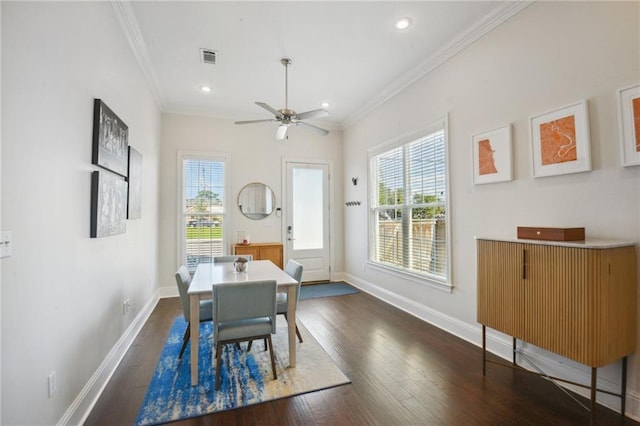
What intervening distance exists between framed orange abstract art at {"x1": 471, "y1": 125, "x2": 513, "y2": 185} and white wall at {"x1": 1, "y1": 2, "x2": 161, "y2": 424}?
3.24 meters

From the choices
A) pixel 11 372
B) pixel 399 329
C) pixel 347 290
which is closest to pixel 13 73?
pixel 11 372

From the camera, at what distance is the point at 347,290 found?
513cm

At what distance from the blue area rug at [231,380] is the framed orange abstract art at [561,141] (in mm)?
2300

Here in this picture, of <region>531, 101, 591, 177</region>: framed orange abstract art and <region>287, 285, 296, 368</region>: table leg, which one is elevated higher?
<region>531, 101, 591, 177</region>: framed orange abstract art

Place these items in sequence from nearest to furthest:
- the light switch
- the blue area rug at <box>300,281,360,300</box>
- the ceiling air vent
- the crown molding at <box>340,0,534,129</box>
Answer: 1. the light switch
2. the crown molding at <box>340,0,534,129</box>
3. the ceiling air vent
4. the blue area rug at <box>300,281,360,300</box>

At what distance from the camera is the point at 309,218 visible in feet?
18.9

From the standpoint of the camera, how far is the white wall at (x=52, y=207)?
1285 mm

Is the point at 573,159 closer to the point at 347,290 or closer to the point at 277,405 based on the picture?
the point at 277,405

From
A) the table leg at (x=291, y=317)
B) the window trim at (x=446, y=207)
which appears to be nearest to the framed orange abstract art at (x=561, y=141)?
the window trim at (x=446, y=207)

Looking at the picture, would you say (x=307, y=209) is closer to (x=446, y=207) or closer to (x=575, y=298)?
(x=446, y=207)

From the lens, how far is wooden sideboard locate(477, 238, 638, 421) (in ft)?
5.69

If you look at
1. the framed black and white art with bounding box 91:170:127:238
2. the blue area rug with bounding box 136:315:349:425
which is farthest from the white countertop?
the framed black and white art with bounding box 91:170:127:238

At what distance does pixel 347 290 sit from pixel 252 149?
2988 millimetres

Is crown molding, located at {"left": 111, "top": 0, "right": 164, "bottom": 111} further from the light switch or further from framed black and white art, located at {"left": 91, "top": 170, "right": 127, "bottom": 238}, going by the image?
the light switch
